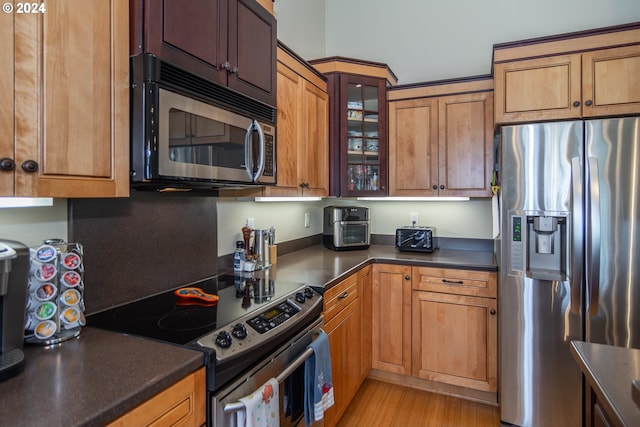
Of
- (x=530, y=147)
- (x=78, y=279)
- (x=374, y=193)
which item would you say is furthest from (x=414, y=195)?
(x=78, y=279)

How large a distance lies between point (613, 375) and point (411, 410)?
66.2 inches

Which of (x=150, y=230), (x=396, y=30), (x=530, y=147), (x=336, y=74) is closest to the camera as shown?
(x=150, y=230)

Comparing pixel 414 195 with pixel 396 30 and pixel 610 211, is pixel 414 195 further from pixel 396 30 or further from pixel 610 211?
pixel 396 30

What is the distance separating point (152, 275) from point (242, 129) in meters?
0.77

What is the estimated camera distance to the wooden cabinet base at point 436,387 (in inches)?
96.4

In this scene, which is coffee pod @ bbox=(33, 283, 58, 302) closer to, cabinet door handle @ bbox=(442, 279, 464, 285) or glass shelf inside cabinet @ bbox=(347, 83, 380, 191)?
glass shelf inside cabinet @ bbox=(347, 83, 380, 191)

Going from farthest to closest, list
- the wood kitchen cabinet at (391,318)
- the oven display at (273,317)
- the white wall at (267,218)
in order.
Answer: the wood kitchen cabinet at (391,318), the white wall at (267,218), the oven display at (273,317)

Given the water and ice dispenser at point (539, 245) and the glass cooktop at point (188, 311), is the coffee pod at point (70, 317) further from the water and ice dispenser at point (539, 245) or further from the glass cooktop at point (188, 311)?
the water and ice dispenser at point (539, 245)

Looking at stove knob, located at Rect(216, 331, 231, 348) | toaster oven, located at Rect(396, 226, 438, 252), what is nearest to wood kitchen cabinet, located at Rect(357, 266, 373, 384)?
toaster oven, located at Rect(396, 226, 438, 252)

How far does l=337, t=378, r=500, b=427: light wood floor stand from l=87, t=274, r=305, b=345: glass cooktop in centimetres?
110

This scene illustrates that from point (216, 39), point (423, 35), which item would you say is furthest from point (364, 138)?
point (216, 39)

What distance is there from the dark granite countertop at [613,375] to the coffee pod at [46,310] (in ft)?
4.94

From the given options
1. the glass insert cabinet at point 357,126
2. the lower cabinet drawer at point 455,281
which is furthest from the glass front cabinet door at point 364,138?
the lower cabinet drawer at point 455,281

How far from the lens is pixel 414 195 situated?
286 cm
